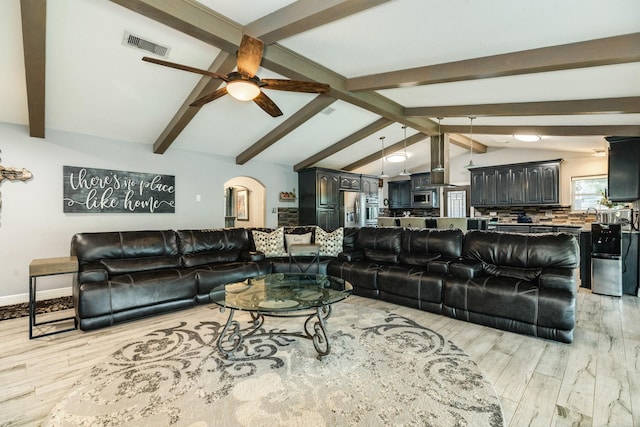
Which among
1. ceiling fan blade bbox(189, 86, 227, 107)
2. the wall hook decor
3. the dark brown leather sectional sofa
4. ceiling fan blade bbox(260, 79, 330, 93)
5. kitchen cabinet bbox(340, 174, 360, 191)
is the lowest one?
the dark brown leather sectional sofa

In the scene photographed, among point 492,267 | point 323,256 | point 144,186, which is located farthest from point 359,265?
point 144,186

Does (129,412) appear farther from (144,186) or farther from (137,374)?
(144,186)

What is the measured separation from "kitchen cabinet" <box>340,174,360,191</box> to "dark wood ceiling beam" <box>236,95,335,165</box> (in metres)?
2.70

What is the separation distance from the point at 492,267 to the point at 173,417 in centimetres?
340

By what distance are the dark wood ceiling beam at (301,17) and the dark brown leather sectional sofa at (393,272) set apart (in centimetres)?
277

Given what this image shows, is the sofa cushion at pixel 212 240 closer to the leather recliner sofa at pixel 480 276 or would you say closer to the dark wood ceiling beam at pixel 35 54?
the leather recliner sofa at pixel 480 276

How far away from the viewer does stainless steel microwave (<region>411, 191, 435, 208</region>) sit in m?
9.45

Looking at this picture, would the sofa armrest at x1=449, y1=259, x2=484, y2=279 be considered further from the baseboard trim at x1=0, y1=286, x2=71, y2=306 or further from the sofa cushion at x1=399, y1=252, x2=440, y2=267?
the baseboard trim at x1=0, y1=286, x2=71, y2=306

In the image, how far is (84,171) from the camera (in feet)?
15.2

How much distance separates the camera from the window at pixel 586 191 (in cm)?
680

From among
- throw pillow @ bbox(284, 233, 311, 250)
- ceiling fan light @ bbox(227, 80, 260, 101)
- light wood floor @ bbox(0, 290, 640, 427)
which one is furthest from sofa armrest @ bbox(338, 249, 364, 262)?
ceiling fan light @ bbox(227, 80, 260, 101)

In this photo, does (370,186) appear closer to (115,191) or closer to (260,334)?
(115,191)

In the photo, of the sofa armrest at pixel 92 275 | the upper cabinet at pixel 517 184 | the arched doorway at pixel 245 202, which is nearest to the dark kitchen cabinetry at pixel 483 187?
the upper cabinet at pixel 517 184

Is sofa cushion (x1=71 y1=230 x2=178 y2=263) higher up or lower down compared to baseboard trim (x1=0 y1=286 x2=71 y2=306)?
higher up
